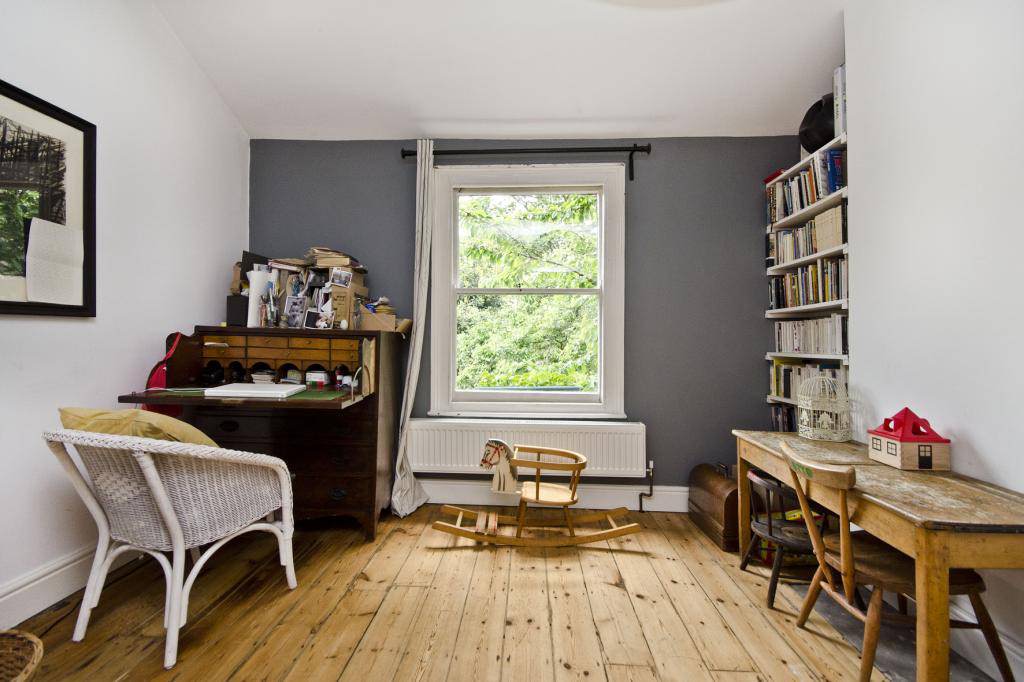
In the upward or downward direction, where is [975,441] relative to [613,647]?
upward

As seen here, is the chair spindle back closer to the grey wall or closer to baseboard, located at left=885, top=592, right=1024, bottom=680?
baseboard, located at left=885, top=592, right=1024, bottom=680

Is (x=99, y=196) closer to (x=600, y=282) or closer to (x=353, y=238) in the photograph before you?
(x=353, y=238)

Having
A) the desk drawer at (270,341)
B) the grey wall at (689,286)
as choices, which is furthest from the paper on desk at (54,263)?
the grey wall at (689,286)

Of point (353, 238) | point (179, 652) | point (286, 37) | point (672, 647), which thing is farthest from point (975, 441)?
point (286, 37)

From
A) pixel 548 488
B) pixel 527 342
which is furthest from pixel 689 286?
pixel 548 488

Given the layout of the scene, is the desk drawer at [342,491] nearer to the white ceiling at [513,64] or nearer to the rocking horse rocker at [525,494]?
the rocking horse rocker at [525,494]

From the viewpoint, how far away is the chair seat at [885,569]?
1.44 metres

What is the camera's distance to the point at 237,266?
9.80 feet

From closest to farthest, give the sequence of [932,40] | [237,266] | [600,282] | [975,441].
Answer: [975,441] → [932,40] → [237,266] → [600,282]

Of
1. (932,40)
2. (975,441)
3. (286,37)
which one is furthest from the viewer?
(286,37)

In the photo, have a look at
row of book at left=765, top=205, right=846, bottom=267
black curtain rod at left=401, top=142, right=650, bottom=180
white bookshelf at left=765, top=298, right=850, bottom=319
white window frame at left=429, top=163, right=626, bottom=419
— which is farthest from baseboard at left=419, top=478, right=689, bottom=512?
black curtain rod at left=401, top=142, right=650, bottom=180

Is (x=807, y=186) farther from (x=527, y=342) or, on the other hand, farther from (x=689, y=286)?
(x=527, y=342)

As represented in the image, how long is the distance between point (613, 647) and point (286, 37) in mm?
3439

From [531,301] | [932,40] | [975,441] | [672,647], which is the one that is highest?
[932,40]
